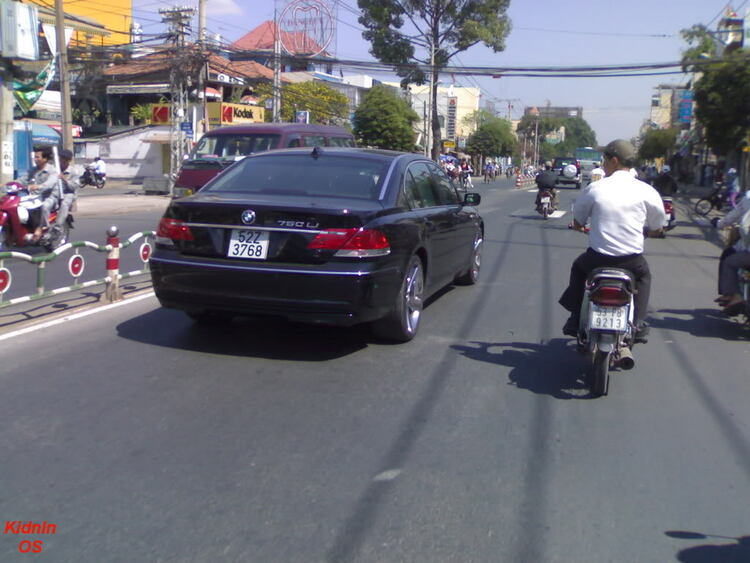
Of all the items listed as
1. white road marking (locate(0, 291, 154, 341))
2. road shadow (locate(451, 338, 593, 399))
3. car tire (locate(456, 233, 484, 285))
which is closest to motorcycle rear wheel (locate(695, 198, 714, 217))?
car tire (locate(456, 233, 484, 285))

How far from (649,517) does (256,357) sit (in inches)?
129

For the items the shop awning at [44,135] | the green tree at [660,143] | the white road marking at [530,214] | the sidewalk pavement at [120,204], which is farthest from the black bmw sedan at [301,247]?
the green tree at [660,143]

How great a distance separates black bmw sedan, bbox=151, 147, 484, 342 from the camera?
18.5 ft

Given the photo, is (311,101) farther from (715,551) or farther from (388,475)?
(715,551)

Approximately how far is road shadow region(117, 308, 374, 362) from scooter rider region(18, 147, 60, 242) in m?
4.76

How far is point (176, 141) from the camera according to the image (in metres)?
31.5

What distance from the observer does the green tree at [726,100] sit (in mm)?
19984

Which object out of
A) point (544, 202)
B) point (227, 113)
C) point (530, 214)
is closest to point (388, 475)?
point (544, 202)

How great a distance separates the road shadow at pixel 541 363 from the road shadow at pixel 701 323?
5.04ft

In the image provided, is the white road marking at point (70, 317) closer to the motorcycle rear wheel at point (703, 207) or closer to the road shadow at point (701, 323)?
the road shadow at point (701, 323)

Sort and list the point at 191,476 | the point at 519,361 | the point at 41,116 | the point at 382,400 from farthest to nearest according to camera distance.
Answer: the point at 41,116, the point at 519,361, the point at 382,400, the point at 191,476

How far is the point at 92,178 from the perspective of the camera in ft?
115

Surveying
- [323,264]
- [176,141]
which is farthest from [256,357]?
[176,141]

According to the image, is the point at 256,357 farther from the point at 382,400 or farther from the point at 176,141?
the point at 176,141
